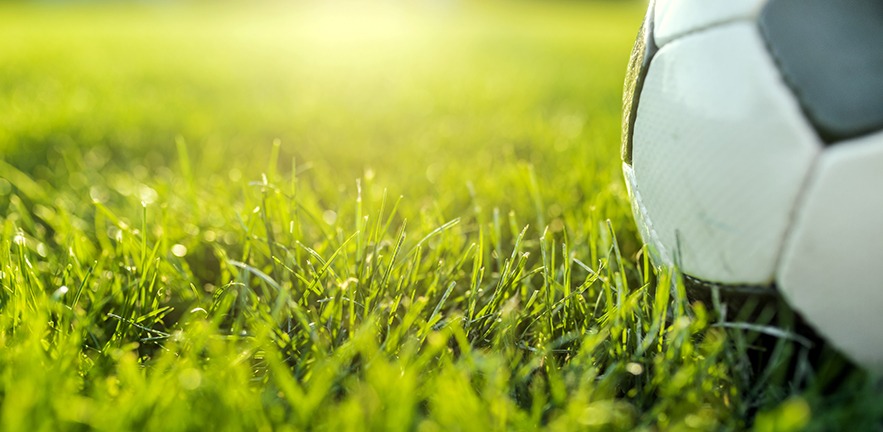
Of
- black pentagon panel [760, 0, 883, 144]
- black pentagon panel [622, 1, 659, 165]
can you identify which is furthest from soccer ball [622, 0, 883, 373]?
black pentagon panel [622, 1, 659, 165]

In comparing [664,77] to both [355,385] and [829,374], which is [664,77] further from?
[355,385]

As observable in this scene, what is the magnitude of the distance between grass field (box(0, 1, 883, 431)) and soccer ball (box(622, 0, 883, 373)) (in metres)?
0.10

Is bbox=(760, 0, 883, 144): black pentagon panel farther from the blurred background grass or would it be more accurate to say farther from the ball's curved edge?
the blurred background grass

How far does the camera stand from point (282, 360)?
1353 millimetres

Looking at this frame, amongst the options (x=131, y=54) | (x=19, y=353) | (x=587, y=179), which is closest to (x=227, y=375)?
(x=19, y=353)

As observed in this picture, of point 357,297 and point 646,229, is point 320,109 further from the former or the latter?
point 646,229

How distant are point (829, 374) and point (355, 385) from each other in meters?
0.75

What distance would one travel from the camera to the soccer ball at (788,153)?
3.59 feet

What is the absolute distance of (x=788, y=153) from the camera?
1130mm

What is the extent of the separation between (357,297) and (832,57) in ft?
3.00

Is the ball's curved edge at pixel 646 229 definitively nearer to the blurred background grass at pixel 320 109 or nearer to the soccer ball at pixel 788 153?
the soccer ball at pixel 788 153

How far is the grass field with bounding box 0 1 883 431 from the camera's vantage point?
110 centimetres

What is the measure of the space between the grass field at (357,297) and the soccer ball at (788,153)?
95mm

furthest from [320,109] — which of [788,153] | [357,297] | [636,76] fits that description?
[788,153]
